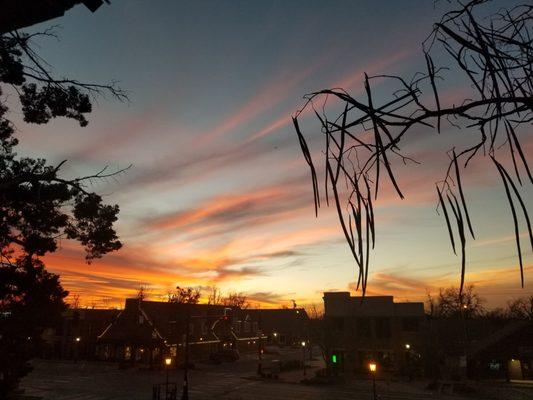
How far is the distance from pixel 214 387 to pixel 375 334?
68.4 feet

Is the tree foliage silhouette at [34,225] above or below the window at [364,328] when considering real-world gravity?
above

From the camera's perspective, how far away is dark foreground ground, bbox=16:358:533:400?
31562 millimetres

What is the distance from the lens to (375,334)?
→ 46.7 meters

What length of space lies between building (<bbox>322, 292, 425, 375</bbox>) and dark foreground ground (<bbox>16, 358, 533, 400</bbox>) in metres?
5.72

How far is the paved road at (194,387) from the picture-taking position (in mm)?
31500

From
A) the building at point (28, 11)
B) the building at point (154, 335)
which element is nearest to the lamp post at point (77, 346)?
the building at point (154, 335)

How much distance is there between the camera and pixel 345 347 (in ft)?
153

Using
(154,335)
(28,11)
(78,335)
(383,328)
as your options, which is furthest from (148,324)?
(28,11)

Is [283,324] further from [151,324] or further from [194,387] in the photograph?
[194,387]

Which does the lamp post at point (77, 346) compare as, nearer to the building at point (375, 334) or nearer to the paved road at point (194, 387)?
the paved road at point (194, 387)

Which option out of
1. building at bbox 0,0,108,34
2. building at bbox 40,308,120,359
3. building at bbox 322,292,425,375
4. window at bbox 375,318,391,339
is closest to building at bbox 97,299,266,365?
building at bbox 40,308,120,359

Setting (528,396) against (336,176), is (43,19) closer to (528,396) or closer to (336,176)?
(336,176)

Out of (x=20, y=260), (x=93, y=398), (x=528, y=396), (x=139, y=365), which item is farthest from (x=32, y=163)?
(x=139, y=365)

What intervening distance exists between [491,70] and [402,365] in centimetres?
4896
